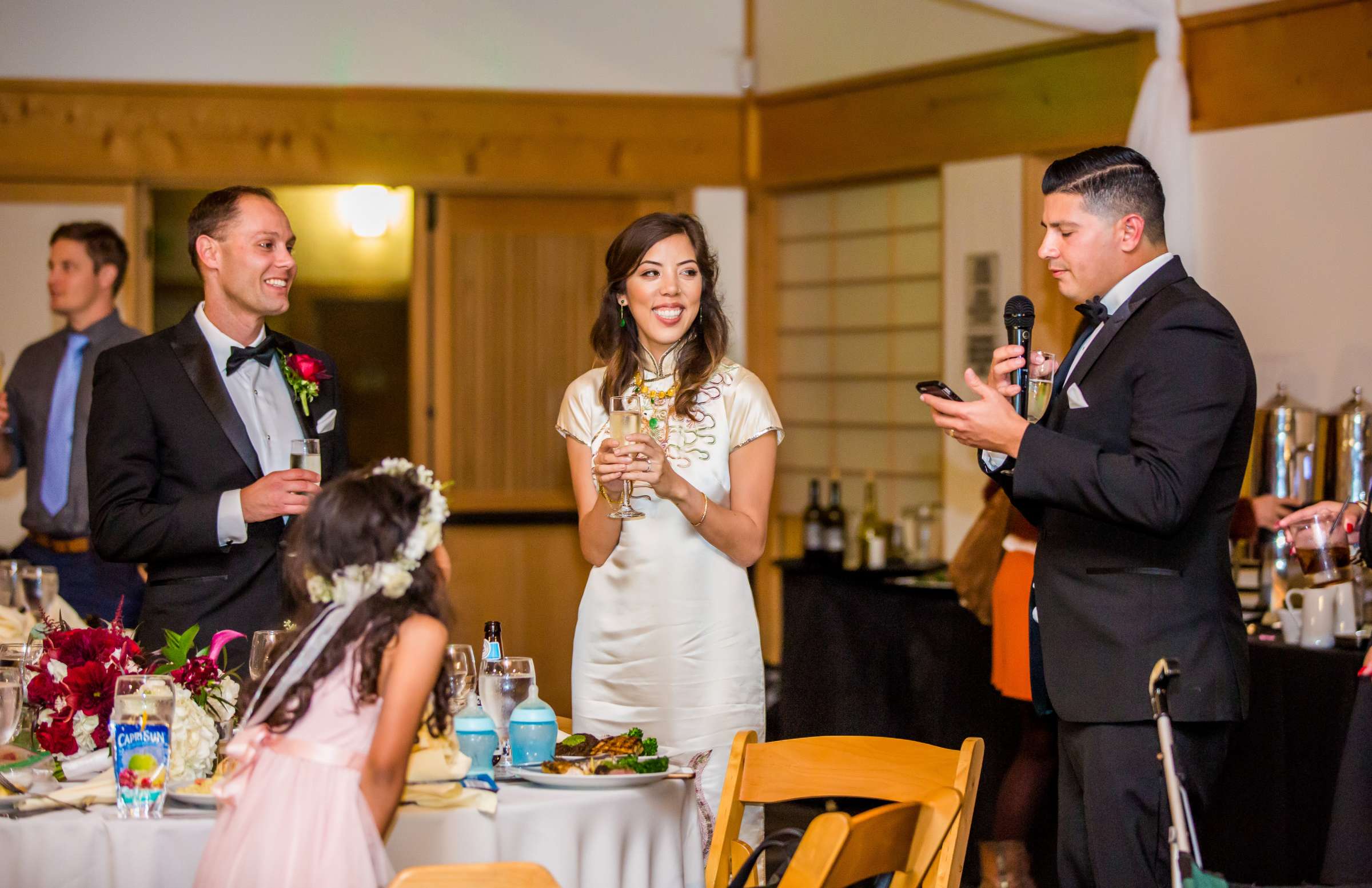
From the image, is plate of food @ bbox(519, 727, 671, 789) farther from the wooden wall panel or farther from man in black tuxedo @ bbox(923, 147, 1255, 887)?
the wooden wall panel

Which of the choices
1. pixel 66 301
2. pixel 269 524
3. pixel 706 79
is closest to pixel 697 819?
pixel 269 524

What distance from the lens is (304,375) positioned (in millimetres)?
3082

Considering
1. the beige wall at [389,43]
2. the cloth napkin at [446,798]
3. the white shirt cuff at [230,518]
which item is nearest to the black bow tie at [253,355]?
the white shirt cuff at [230,518]

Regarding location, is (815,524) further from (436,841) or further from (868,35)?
(436,841)

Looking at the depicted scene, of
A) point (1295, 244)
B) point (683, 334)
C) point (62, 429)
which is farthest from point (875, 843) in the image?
point (1295, 244)

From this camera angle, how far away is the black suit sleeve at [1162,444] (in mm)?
2354

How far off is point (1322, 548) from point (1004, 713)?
2.02 metres

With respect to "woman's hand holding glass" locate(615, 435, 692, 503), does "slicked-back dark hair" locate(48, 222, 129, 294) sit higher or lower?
higher

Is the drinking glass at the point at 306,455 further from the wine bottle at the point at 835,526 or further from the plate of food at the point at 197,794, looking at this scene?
the wine bottle at the point at 835,526

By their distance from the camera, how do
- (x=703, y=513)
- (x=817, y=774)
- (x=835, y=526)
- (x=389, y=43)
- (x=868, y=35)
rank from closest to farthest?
(x=817, y=774)
(x=703, y=513)
(x=835, y=526)
(x=868, y=35)
(x=389, y=43)

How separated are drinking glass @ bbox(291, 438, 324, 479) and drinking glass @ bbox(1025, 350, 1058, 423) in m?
1.30

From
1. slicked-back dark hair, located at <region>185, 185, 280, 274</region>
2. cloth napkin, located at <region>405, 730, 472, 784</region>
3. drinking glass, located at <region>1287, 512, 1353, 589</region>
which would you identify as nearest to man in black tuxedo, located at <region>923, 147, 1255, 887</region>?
drinking glass, located at <region>1287, 512, 1353, 589</region>

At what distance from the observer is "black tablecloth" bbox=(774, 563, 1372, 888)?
3.68 meters

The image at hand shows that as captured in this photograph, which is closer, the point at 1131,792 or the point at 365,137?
the point at 1131,792
